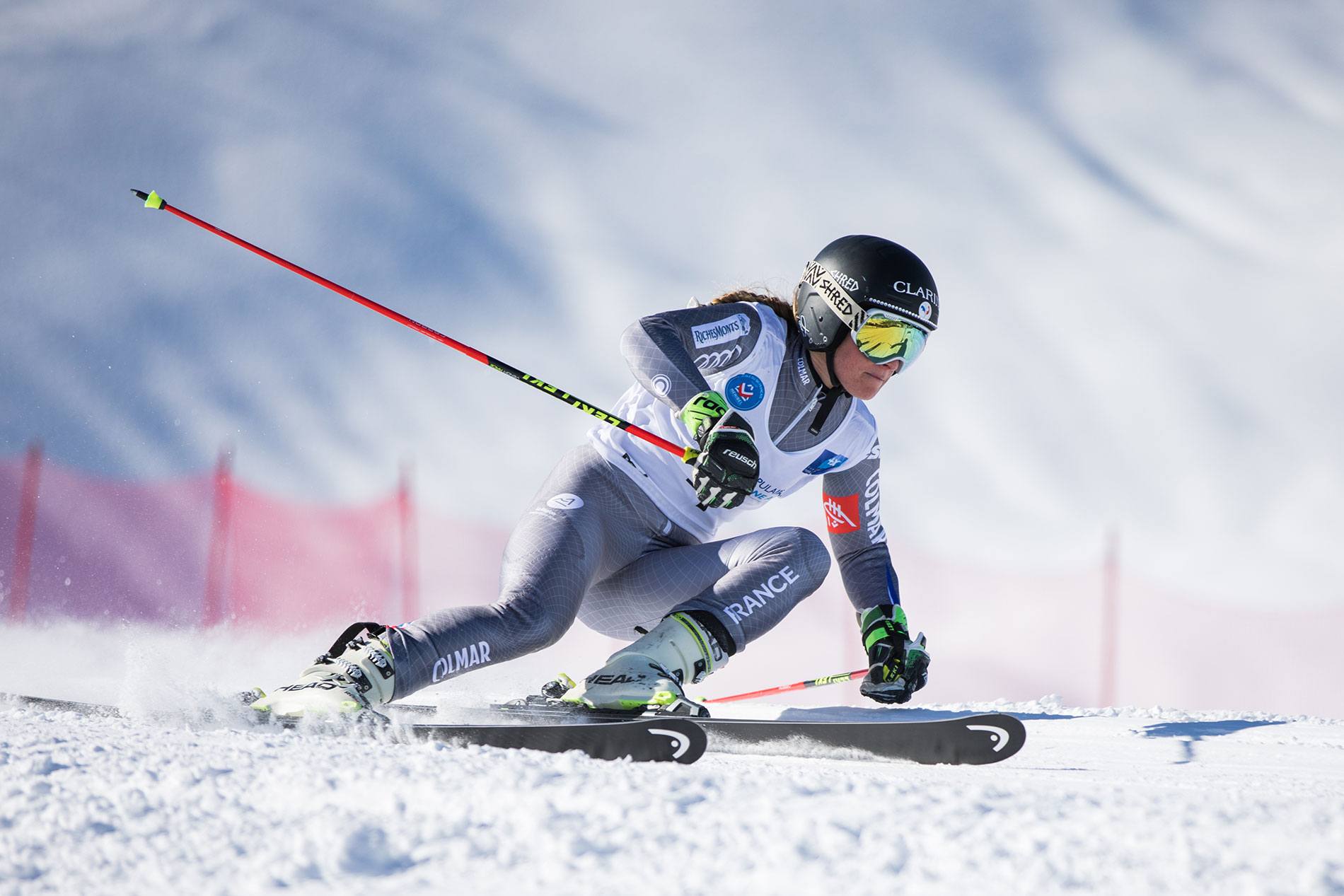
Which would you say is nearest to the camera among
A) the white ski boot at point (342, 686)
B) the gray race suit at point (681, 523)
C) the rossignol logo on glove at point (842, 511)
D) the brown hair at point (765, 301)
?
the white ski boot at point (342, 686)

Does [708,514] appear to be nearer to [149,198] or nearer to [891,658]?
[891,658]

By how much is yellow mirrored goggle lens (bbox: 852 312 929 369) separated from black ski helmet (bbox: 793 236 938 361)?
18 mm

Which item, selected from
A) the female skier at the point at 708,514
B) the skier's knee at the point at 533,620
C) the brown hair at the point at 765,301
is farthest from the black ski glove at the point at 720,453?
the brown hair at the point at 765,301

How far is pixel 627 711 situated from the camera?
7.60ft

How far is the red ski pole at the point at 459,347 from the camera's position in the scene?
267cm

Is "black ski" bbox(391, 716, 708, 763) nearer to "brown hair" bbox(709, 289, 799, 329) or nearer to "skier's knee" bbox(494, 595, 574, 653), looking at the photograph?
"skier's knee" bbox(494, 595, 574, 653)

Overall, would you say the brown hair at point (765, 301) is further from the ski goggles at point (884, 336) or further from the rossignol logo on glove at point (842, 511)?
the rossignol logo on glove at point (842, 511)

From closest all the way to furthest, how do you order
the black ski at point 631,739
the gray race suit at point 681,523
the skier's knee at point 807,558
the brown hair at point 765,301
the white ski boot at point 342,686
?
the black ski at point 631,739
the white ski boot at point 342,686
the gray race suit at point 681,523
the skier's knee at point 807,558
the brown hair at point 765,301

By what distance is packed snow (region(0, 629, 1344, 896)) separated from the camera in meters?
1.05

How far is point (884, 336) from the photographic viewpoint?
2.71 metres

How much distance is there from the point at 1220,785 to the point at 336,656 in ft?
5.78

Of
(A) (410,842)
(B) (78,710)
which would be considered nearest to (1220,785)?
(A) (410,842)

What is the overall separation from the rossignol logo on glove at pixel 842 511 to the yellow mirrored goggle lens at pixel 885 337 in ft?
1.58

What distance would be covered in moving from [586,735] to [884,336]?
135cm
